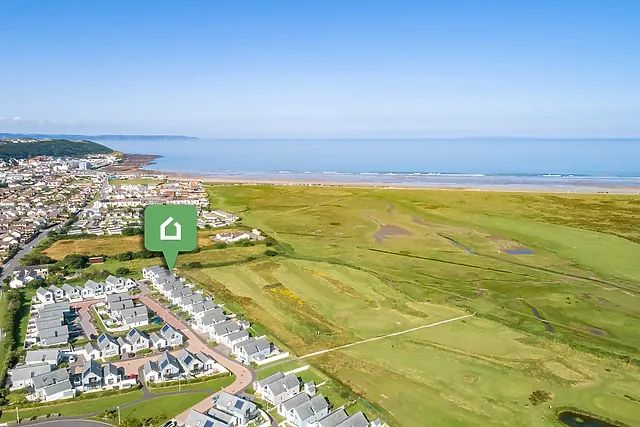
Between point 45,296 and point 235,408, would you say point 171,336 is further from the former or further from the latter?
point 45,296

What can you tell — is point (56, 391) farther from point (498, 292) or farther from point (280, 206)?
point (280, 206)

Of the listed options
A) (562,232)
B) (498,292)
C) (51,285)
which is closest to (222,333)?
(51,285)

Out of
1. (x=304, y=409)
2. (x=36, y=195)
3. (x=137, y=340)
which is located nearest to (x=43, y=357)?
(x=137, y=340)

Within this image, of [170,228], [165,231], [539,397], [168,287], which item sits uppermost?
[170,228]

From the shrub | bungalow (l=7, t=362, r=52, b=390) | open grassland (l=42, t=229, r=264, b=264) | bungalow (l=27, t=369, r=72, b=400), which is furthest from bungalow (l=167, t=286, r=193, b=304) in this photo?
the shrub

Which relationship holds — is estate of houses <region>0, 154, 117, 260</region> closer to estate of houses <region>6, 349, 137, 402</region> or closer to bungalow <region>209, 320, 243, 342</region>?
estate of houses <region>6, 349, 137, 402</region>

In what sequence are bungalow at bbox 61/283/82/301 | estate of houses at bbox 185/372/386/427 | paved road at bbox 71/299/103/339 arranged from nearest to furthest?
1. estate of houses at bbox 185/372/386/427
2. paved road at bbox 71/299/103/339
3. bungalow at bbox 61/283/82/301

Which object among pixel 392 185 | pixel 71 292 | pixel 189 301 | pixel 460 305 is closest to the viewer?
pixel 189 301
